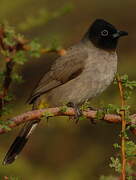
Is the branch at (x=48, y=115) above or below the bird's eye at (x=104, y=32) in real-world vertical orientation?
below

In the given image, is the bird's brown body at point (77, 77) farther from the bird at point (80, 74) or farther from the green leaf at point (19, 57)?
the green leaf at point (19, 57)

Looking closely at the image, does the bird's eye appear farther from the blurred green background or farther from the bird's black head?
the blurred green background

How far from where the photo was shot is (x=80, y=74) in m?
4.36

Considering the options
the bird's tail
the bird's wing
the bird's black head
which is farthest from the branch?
the bird's black head

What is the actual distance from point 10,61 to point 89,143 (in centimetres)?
334

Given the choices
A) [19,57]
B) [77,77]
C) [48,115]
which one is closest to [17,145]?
[77,77]

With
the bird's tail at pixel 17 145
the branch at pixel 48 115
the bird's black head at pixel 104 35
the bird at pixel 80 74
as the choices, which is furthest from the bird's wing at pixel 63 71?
the branch at pixel 48 115

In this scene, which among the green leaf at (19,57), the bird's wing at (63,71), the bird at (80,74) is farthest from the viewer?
the bird's wing at (63,71)

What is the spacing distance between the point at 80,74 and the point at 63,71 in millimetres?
165

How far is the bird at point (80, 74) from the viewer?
4172 mm

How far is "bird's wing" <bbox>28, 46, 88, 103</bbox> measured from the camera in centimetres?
434

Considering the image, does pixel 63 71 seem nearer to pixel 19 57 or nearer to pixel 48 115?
pixel 48 115

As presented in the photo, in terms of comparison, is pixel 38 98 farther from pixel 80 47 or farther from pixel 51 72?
pixel 80 47

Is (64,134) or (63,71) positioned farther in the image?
(64,134)
